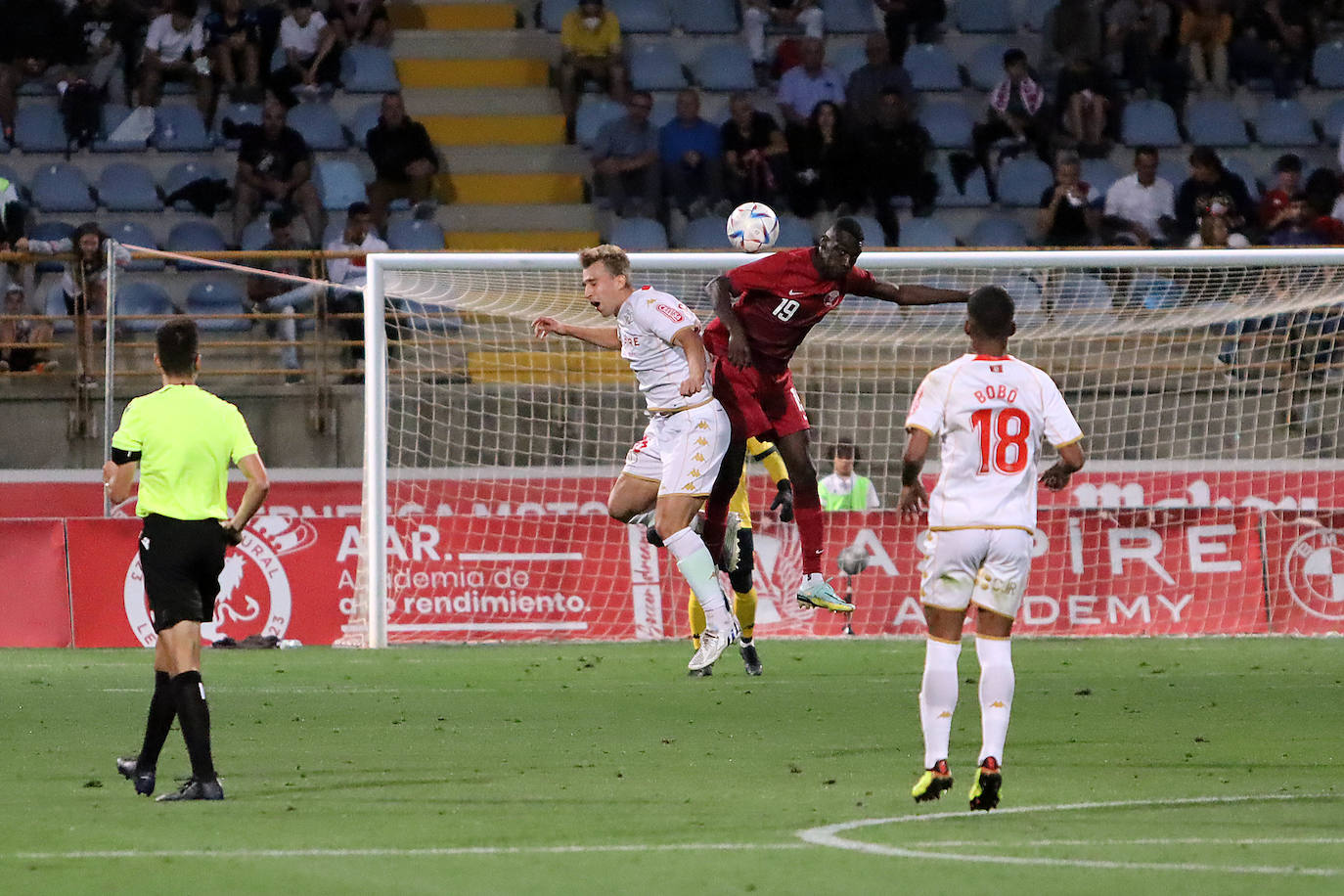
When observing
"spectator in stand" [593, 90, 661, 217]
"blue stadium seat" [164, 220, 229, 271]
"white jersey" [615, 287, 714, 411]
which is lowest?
"white jersey" [615, 287, 714, 411]

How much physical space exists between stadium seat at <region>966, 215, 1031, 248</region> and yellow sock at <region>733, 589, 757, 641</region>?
916cm

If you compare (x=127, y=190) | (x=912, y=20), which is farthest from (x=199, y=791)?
(x=912, y=20)

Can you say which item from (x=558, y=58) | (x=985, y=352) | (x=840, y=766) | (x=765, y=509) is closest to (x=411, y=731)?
(x=840, y=766)

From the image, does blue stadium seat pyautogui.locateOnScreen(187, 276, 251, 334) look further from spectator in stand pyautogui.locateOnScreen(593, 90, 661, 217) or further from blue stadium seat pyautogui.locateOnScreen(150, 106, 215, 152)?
spectator in stand pyautogui.locateOnScreen(593, 90, 661, 217)

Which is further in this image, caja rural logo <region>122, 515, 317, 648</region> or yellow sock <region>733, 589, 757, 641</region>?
caja rural logo <region>122, 515, 317, 648</region>

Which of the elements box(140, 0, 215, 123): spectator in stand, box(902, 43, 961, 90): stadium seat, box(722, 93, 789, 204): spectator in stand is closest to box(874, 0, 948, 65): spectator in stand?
A: box(902, 43, 961, 90): stadium seat

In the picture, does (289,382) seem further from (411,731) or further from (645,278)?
(411,731)

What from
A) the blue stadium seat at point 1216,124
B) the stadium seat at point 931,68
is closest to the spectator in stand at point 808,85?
the stadium seat at point 931,68

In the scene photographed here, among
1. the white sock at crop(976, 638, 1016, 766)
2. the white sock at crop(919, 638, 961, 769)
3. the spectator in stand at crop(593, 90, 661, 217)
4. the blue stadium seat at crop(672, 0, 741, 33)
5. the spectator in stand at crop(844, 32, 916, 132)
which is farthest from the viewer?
the blue stadium seat at crop(672, 0, 741, 33)

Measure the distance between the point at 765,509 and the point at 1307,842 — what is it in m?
10.9

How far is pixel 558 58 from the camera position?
75.0 feet

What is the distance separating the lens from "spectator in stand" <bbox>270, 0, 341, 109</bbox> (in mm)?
21531

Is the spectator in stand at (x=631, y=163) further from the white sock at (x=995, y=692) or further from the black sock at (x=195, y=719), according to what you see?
the white sock at (x=995, y=692)

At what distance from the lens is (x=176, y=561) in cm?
Result: 679
